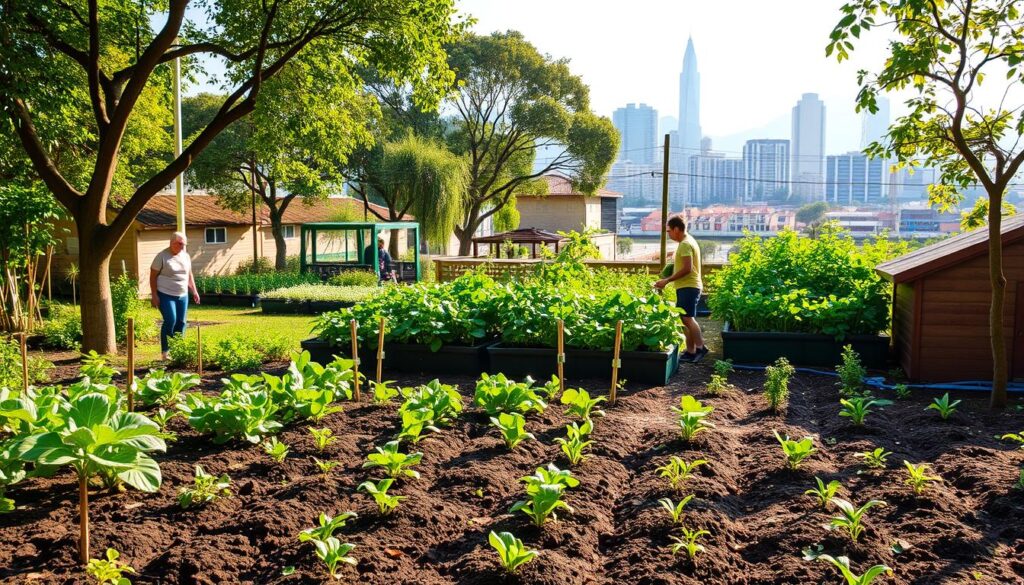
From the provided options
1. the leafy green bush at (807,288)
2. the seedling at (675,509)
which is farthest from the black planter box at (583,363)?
the seedling at (675,509)

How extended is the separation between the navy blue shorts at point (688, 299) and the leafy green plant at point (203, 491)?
6.25 meters

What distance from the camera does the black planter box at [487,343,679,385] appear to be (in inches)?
324

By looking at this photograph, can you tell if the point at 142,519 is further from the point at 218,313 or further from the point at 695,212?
the point at 695,212

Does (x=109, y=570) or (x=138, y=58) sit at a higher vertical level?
(x=138, y=58)

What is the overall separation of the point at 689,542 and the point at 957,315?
6.06 metres

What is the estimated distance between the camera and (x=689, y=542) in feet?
13.0

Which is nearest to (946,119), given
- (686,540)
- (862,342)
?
(862,342)

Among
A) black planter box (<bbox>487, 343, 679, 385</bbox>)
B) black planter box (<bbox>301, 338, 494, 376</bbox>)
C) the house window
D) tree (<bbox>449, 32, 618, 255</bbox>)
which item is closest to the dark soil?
black planter box (<bbox>487, 343, 679, 385</bbox>)

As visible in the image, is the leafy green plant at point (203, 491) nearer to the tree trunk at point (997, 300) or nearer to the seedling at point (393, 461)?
the seedling at point (393, 461)

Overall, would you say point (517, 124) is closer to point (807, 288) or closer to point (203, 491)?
point (807, 288)

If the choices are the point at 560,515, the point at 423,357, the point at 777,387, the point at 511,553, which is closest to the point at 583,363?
the point at 423,357

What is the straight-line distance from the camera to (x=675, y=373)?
905cm

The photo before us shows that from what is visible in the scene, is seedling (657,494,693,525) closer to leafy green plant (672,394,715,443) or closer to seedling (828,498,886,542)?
seedling (828,498,886,542)

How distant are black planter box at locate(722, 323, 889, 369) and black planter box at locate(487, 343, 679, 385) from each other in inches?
60.2
